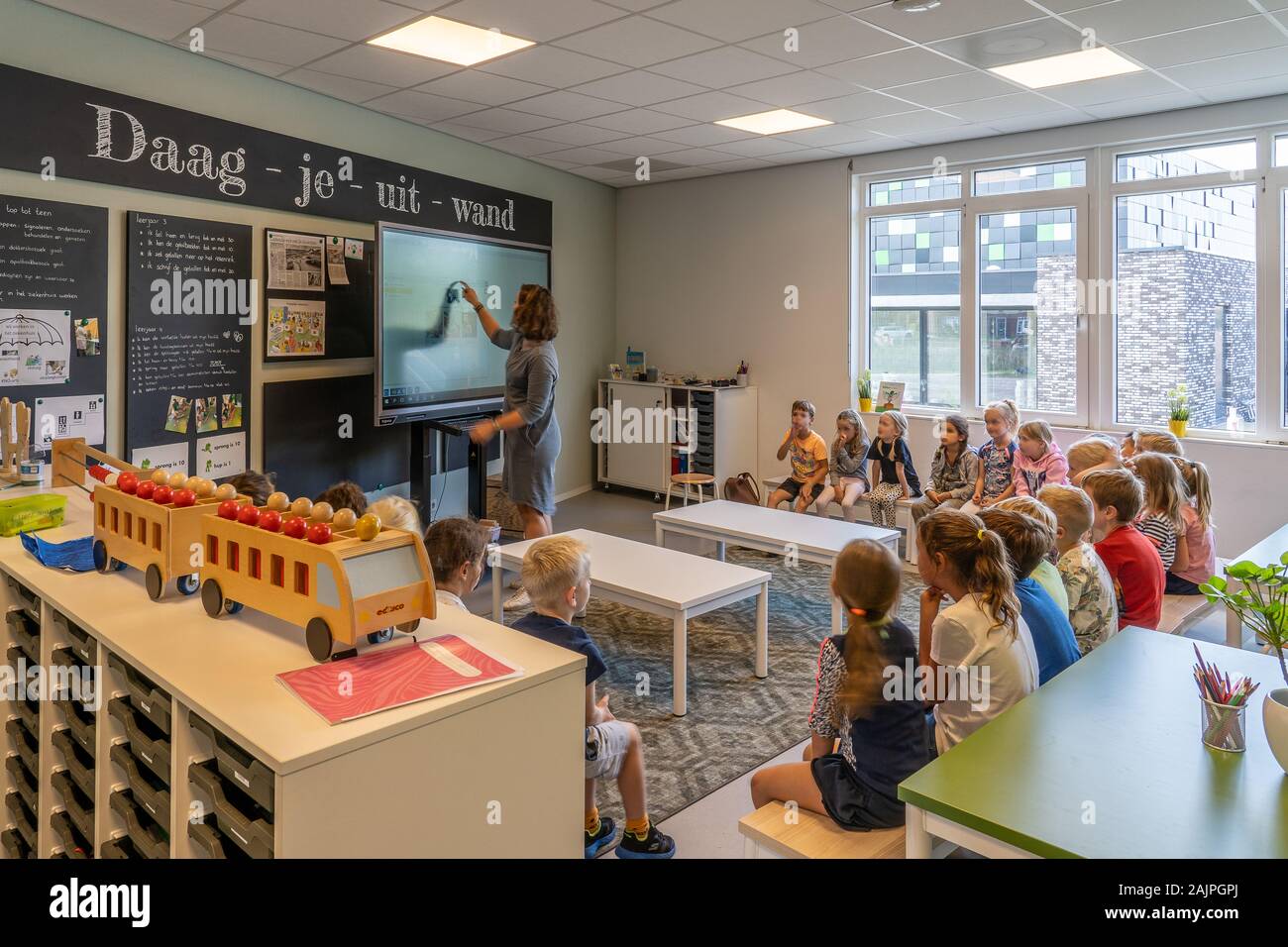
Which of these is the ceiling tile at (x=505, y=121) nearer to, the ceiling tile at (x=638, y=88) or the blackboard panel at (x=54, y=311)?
the ceiling tile at (x=638, y=88)

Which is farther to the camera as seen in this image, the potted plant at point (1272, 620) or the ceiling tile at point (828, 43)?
the ceiling tile at point (828, 43)

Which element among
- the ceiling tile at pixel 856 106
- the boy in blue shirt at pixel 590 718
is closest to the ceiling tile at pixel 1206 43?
the ceiling tile at pixel 856 106

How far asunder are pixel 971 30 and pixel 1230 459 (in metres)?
3.07

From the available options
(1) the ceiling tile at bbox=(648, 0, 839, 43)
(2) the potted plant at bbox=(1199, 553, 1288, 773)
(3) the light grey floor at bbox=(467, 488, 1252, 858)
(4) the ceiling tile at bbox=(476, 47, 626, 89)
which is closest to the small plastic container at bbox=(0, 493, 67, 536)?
(3) the light grey floor at bbox=(467, 488, 1252, 858)

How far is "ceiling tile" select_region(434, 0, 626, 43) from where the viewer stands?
12.2 ft

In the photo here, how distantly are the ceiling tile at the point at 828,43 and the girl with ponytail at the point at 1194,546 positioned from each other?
2.36 m

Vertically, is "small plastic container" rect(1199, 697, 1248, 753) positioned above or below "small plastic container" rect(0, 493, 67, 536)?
below

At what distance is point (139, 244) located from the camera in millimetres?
4332

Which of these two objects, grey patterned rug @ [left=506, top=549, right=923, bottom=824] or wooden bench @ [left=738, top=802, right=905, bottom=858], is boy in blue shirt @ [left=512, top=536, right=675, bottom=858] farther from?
wooden bench @ [left=738, top=802, right=905, bottom=858]

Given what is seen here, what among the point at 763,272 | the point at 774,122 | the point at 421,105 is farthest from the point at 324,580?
the point at 763,272

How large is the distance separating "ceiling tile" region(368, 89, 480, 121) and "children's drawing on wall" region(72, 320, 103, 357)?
212cm

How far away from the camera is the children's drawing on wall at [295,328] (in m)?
5.03
